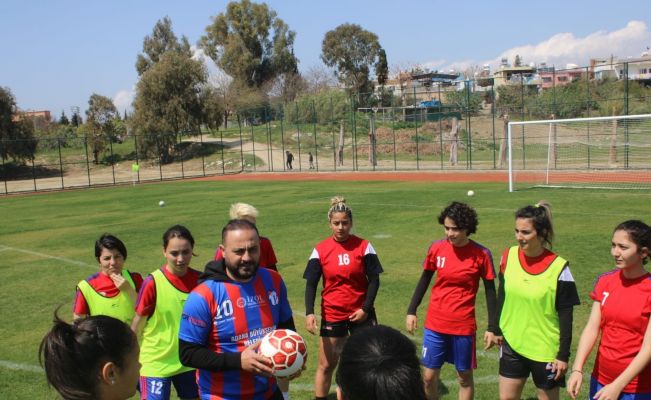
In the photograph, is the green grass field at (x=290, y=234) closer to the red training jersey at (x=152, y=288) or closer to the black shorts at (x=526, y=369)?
the red training jersey at (x=152, y=288)

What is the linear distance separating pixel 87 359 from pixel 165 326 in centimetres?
266

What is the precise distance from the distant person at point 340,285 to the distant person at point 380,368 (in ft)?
11.3

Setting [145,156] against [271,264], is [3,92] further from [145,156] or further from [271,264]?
[271,264]

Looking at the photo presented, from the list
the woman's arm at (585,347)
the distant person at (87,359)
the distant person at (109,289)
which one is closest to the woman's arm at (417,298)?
the woman's arm at (585,347)

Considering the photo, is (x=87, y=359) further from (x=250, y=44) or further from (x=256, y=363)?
(x=250, y=44)

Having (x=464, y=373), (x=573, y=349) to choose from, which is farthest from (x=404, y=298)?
(x=464, y=373)

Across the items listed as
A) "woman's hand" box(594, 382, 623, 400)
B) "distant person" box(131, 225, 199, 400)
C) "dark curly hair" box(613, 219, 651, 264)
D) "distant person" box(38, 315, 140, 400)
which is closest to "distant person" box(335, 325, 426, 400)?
"distant person" box(38, 315, 140, 400)

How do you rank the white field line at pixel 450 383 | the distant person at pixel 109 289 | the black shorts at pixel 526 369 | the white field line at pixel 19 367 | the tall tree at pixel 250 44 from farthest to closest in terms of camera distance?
the tall tree at pixel 250 44
the white field line at pixel 19 367
the white field line at pixel 450 383
the distant person at pixel 109 289
the black shorts at pixel 526 369

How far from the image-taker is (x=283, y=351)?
326cm

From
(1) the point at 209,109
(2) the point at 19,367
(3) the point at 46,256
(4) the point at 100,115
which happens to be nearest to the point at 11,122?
(4) the point at 100,115

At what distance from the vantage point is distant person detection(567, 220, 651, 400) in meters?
3.64

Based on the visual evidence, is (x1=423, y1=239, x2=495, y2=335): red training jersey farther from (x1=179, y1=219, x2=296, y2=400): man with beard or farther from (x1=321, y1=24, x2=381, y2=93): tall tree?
(x1=321, y1=24, x2=381, y2=93): tall tree

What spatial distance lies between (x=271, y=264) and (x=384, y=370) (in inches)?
174

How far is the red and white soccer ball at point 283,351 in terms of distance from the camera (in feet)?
10.6
